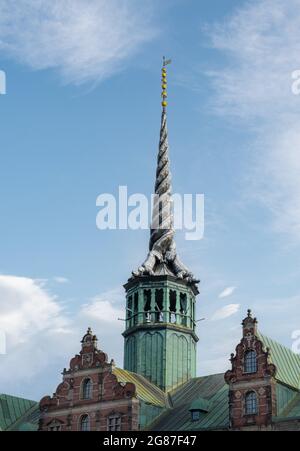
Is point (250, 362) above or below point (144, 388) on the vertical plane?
below

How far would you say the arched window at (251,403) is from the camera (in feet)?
216

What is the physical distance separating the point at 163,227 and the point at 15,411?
2090 centimetres

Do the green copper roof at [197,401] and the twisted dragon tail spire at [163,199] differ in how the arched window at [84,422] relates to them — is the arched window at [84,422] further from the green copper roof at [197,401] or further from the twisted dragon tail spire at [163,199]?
the twisted dragon tail spire at [163,199]

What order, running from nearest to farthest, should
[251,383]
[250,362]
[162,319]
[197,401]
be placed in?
[251,383], [250,362], [197,401], [162,319]

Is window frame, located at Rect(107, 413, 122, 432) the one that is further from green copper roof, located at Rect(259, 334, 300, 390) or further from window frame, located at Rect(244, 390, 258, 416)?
green copper roof, located at Rect(259, 334, 300, 390)

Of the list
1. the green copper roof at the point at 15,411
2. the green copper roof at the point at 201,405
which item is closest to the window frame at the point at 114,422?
the green copper roof at the point at 201,405

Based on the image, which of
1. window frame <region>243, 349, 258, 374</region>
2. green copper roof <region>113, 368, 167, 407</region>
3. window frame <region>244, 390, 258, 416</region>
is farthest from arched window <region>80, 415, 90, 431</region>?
window frame <region>243, 349, 258, 374</region>

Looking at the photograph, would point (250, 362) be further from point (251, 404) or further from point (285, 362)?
point (285, 362)

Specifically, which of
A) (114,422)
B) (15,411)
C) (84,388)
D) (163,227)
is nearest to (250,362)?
(114,422)

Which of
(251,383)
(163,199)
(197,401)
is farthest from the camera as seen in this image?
(163,199)

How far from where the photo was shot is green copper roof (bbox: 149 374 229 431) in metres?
70.0

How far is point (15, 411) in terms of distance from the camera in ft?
277
